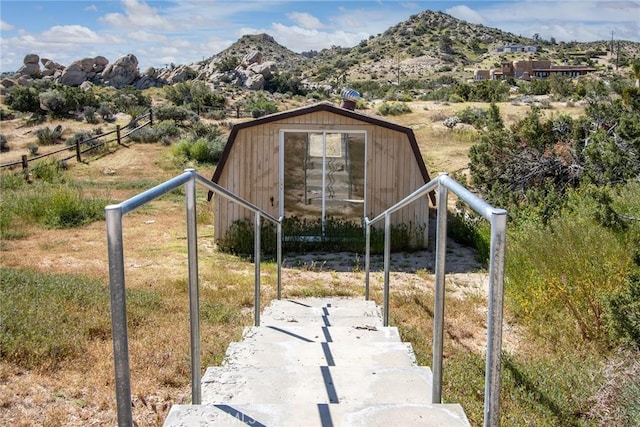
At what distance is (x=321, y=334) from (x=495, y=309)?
3.42m

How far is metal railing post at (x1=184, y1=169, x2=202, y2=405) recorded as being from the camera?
9.25ft

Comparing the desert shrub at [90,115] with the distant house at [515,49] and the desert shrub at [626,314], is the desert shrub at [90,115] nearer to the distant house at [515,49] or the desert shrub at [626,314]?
the desert shrub at [626,314]

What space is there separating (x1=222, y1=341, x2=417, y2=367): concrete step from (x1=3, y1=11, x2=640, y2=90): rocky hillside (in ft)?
173

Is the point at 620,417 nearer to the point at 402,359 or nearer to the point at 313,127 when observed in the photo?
the point at 402,359

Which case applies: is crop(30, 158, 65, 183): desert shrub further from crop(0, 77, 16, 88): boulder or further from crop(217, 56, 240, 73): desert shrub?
crop(217, 56, 240, 73): desert shrub

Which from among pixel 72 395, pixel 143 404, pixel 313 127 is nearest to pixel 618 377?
pixel 143 404

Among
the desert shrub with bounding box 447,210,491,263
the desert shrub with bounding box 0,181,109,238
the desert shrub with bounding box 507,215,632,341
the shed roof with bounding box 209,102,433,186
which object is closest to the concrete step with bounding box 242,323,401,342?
the desert shrub with bounding box 507,215,632,341

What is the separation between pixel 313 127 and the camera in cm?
1149

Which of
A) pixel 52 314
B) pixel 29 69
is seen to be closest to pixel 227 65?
pixel 29 69

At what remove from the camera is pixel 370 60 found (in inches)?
3538

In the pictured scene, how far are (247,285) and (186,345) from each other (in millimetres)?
3093

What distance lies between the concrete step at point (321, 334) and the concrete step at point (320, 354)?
1.14ft

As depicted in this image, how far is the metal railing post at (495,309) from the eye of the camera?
1.87 m

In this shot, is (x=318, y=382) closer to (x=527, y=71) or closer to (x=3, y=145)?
(x=3, y=145)
